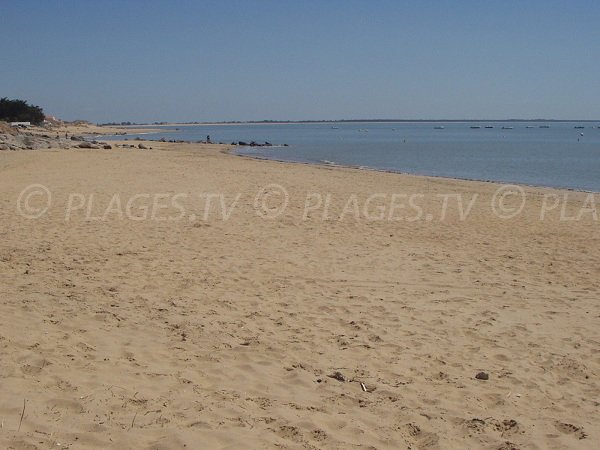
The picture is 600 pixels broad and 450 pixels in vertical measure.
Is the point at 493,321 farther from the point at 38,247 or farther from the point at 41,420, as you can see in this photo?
the point at 38,247

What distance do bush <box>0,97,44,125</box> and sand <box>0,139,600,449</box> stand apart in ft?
218

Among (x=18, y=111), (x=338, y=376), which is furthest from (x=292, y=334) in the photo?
(x=18, y=111)

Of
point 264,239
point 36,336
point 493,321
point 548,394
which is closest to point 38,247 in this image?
point 264,239

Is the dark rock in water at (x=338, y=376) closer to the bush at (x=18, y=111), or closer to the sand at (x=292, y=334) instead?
the sand at (x=292, y=334)

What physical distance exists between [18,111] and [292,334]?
247 ft

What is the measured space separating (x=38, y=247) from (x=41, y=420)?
5.51 meters

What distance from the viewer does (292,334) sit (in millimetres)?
5465

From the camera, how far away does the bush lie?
70006 millimetres

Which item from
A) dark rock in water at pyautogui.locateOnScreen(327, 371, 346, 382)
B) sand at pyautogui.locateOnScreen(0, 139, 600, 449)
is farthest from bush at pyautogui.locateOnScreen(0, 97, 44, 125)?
dark rock in water at pyautogui.locateOnScreen(327, 371, 346, 382)

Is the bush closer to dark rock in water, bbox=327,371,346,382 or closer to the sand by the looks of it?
the sand

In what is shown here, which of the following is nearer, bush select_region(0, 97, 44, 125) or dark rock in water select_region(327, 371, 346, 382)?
dark rock in water select_region(327, 371, 346, 382)

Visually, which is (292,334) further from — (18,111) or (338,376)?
(18,111)

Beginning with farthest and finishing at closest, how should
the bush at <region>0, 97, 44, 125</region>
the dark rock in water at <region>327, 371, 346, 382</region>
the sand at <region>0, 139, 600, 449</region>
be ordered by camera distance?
the bush at <region>0, 97, 44, 125</region> < the dark rock in water at <region>327, 371, 346, 382</region> < the sand at <region>0, 139, 600, 449</region>

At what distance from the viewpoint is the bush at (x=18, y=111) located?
7001 centimetres
